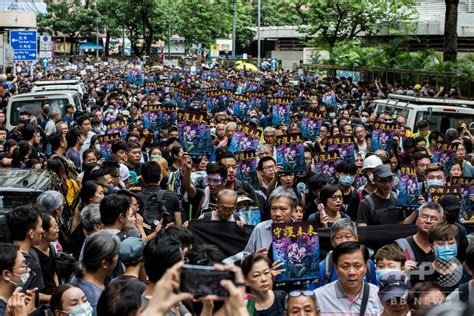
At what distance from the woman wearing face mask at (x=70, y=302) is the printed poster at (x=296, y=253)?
1751mm

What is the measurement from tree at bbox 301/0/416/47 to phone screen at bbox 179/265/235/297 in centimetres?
4093

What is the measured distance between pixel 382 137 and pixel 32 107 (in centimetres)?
905

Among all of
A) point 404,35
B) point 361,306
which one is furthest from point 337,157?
point 404,35

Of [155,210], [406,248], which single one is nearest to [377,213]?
[406,248]

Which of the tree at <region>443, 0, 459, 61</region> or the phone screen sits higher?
the tree at <region>443, 0, 459, 61</region>

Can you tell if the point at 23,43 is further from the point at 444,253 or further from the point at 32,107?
the point at 444,253

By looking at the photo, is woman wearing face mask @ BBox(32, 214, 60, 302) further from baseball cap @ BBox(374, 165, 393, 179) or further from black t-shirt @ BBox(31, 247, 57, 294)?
baseball cap @ BBox(374, 165, 393, 179)

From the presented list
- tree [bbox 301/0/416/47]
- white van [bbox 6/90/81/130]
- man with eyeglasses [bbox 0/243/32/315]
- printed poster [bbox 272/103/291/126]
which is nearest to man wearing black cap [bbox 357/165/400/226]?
man with eyeglasses [bbox 0/243/32/315]

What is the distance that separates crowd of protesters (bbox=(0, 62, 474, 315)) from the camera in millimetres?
6066

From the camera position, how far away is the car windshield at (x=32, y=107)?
70.7 feet

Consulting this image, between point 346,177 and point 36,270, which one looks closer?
point 36,270

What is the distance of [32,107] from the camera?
861 inches

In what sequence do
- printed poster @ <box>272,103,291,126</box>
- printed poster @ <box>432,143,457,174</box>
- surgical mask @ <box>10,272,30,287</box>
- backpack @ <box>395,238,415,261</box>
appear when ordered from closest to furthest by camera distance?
surgical mask @ <box>10,272,30,287</box>, backpack @ <box>395,238,415,261</box>, printed poster @ <box>432,143,457,174</box>, printed poster @ <box>272,103,291,126</box>

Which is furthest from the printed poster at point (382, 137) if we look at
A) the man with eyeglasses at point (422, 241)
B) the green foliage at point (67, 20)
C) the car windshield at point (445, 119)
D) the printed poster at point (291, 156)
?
the green foliage at point (67, 20)
